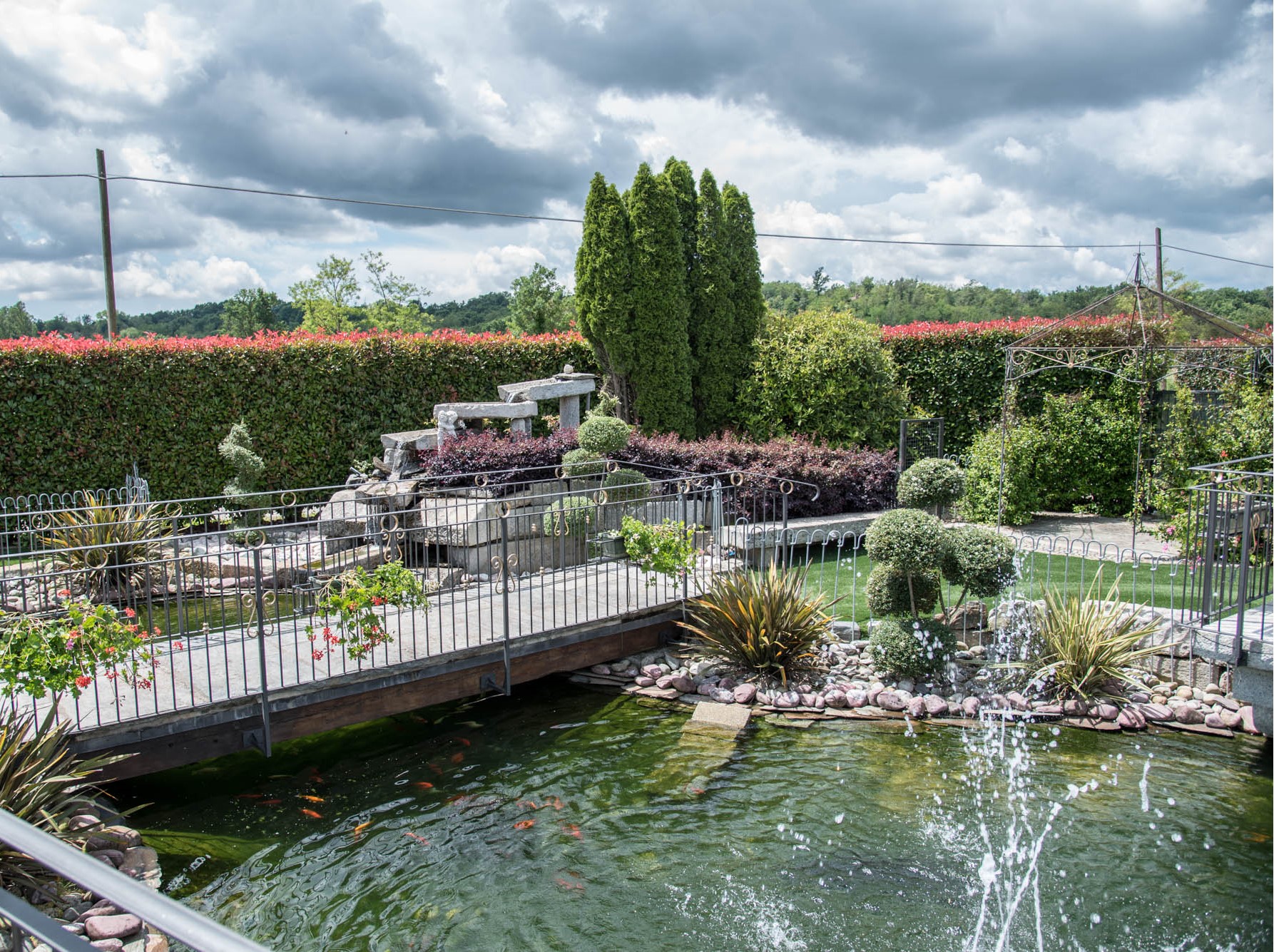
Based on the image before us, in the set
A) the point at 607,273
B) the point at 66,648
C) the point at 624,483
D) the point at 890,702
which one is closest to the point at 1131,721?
the point at 890,702

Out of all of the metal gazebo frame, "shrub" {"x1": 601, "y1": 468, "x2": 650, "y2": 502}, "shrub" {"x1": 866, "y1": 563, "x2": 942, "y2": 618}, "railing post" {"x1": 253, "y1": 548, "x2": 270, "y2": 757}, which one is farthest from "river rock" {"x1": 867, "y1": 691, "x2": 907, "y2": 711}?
the metal gazebo frame

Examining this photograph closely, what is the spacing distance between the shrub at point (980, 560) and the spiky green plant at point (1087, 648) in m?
0.67

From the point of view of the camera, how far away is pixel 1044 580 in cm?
959

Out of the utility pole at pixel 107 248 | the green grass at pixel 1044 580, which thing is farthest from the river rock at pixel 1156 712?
the utility pole at pixel 107 248

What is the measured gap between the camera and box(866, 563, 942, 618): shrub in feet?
24.8

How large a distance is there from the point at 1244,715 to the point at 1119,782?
1652 millimetres

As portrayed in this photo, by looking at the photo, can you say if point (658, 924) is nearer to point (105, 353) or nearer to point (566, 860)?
point (566, 860)

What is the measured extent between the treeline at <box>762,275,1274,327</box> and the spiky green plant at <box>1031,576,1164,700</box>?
57.8 ft

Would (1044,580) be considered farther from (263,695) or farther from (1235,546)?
(263,695)

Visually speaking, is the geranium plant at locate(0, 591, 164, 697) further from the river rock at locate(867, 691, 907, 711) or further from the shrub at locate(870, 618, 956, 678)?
the shrub at locate(870, 618, 956, 678)

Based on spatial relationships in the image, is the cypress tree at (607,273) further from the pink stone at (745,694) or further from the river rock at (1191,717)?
the river rock at (1191,717)

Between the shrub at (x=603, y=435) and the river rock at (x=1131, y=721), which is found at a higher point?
the shrub at (x=603, y=435)

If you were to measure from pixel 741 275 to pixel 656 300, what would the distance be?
176 centimetres

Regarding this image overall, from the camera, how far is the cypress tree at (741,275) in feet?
A: 49.0
